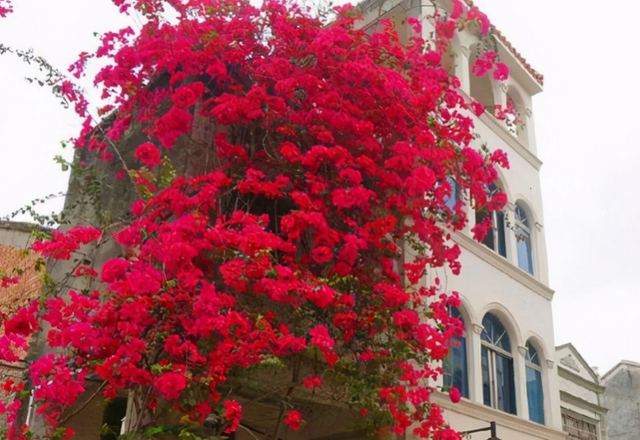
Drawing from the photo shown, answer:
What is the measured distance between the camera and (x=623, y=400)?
82.0 feet

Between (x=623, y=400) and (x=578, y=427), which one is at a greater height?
(x=623, y=400)

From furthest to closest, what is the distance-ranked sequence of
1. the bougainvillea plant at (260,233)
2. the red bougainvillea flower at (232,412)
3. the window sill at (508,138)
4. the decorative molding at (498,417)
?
the window sill at (508,138) < the decorative molding at (498,417) < the bougainvillea plant at (260,233) < the red bougainvillea flower at (232,412)

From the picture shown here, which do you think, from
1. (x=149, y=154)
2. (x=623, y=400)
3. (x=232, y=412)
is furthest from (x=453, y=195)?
(x=623, y=400)

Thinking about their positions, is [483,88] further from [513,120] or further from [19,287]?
[19,287]

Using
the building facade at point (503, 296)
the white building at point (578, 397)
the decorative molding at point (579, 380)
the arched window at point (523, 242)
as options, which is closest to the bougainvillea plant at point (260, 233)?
the building facade at point (503, 296)

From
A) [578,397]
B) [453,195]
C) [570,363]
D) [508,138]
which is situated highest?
[508,138]

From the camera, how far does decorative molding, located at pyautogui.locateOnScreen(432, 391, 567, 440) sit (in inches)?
391

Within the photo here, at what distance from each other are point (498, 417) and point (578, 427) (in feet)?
23.1

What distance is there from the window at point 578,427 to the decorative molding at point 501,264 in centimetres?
467

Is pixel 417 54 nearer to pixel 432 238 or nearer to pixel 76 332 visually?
pixel 432 238

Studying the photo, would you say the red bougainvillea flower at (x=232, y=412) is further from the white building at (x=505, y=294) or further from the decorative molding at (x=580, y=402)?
the decorative molding at (x=580, y=402)

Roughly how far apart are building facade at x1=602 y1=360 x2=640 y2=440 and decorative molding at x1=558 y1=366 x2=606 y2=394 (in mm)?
6997

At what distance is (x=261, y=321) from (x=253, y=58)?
3.63 m

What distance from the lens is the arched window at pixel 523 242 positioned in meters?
13.1
